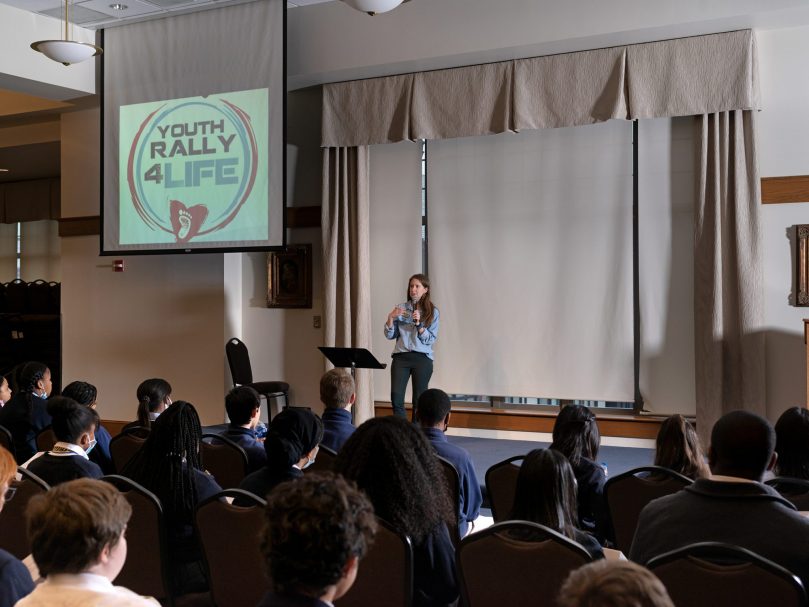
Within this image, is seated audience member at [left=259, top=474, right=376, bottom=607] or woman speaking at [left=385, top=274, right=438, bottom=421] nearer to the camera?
seated audience member at [left=259, top=474, right=376, bottom=607]

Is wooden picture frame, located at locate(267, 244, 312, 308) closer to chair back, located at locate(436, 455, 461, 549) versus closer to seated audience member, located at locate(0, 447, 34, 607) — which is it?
chair back, located at locate(436, 455, 461, 549)

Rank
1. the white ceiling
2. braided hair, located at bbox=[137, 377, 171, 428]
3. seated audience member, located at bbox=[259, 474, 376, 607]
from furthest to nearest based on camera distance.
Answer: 1. the white ceiling
2. braided hair, located at bbox=[137, 377, 171, 428]
3. seated audience member, located at bbox=[259, 474, 376, 607]

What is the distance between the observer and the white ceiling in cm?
749

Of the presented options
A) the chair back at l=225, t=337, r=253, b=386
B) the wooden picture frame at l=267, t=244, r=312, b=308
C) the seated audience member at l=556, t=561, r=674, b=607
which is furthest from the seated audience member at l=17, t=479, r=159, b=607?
the wooden picture frame at l=267, t=244, r=312, b=308

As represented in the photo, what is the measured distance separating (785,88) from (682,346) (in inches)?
80.2

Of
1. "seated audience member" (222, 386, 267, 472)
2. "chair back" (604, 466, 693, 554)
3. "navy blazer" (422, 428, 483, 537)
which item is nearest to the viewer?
"chair back" (604, 466, 693, 554)

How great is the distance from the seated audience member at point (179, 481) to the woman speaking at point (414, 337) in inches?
148

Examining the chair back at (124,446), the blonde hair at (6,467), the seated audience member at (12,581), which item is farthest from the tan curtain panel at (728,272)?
the seated audience member at (12,581)

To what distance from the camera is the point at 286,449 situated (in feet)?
9.99

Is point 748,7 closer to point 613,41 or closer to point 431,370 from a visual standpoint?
point 613,41

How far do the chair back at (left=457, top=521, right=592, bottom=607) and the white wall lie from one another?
4719mm

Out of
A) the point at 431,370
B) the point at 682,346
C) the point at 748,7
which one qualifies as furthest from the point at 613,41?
the point at 431,370

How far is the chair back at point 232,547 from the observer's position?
2604 millimetres

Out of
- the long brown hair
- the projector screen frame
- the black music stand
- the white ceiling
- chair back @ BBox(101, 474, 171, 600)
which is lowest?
chair back @ BBox(101, 474, 171, 600)
